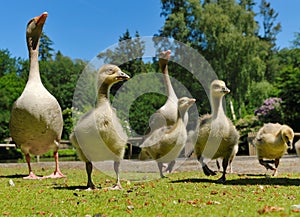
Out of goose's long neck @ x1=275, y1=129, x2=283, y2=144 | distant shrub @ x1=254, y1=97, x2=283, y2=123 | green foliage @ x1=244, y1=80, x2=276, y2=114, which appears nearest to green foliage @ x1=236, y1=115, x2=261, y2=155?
distant shrub @ x1=254, y1=97, x2=283, y2=123

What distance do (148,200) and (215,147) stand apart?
2.98m

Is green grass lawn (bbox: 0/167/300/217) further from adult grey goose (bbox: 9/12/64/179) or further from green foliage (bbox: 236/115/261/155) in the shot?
green foliage (bbox: 236/115/261/155)

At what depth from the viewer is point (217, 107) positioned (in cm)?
845

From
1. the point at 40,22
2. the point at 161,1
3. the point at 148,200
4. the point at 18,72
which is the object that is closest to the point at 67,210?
the point at 148,200

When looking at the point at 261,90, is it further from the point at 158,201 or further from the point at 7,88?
the point at 158,201

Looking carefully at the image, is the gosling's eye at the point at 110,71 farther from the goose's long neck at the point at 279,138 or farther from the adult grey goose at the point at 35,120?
the goose's long neck at the point at 279,138

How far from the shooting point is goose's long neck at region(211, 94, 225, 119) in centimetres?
824

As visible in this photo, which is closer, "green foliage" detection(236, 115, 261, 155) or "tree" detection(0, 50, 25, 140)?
"green foliage" detection(236, 115, 261, 155)

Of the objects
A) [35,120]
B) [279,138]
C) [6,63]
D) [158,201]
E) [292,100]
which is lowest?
[158,201]

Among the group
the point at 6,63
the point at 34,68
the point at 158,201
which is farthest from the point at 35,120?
the point at 6,63

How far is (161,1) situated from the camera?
4222 cm

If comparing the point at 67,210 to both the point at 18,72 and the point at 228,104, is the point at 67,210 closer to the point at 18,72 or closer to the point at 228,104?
the point at 228,104

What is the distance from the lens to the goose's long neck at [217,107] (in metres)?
8.24

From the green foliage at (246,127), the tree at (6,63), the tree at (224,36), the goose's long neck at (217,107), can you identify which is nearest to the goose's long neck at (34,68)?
the goose's long neck at (217,107)
